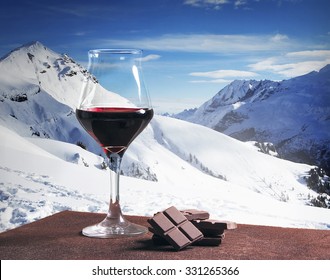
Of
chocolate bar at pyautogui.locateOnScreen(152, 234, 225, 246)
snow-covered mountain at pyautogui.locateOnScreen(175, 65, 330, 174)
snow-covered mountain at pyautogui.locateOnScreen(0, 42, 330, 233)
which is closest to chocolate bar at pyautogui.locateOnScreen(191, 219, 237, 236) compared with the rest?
chocolate bar at pyautogui.locateOnScreen(152, 234, 225, 246)

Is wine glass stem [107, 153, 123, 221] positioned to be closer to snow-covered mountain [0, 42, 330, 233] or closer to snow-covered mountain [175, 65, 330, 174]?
snow-covered mountain [0, 42, 330, 233]

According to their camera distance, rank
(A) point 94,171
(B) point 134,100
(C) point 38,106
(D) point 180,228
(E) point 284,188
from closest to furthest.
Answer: (D) point 180,228 → (B) point 134,100 → (A) point 94,171 → (E) point 284,188 → (C) point 38,106

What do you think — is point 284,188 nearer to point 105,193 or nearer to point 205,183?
point 205,183

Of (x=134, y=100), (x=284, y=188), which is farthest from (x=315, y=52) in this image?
(x=134, y=100)

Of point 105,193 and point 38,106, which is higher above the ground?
point 38,106

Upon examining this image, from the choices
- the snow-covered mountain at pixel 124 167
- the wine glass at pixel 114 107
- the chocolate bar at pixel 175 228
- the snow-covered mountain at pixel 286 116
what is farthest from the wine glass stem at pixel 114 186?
the snow-covered mountain at pixel 286 116

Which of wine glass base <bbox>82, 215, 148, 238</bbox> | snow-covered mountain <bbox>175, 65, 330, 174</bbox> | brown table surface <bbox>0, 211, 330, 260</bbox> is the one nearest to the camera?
brown table surface <bbox>0, 211, 330, 260</bbox>

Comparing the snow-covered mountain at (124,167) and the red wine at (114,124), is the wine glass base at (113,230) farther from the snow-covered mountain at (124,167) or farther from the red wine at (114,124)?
the snow-covered mountain at (124,167)
